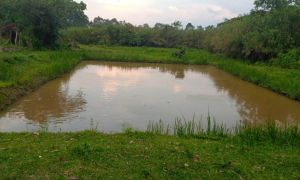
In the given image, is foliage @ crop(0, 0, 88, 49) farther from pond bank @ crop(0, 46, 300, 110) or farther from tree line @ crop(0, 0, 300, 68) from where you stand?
pond bank @ crop(0, 46, 300, 110)

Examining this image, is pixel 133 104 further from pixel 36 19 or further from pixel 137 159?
pixel 36 19

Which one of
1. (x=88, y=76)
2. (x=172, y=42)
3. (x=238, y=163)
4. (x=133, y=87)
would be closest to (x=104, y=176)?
(x=238, y=163)

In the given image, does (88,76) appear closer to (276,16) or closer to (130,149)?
(130,149)

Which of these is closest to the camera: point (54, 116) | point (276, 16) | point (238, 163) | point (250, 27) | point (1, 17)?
point (238, 163)

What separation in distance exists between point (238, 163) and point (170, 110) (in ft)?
11.9

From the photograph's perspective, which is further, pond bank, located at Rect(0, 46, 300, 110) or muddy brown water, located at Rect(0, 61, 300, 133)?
pond bank, located at Rect(0, 46, 300, 110)

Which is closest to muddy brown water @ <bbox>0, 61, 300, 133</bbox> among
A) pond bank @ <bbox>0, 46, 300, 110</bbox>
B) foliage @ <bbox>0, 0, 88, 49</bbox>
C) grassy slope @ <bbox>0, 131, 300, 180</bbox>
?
pond bank @ <bbox>0, 46, 300, 110</bbox>

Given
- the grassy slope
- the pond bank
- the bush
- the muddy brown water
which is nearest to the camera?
the grassy slope

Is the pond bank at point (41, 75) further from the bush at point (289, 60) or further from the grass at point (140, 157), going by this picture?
the grass at point (140, 157)

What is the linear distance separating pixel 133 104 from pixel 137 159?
4.03 m

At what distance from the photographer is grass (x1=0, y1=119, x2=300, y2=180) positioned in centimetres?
302

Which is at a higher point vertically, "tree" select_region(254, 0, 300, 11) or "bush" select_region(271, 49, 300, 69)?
"tree" select_region(254, 0, 300, 11)

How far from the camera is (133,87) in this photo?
32.0 ft

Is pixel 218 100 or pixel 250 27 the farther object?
pixel 250 27
